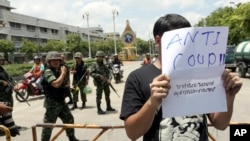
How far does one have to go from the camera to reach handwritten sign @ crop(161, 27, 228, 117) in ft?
5.94

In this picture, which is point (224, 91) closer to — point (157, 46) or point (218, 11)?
point (157, 46)

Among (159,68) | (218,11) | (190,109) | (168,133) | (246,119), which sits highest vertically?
(218,11)

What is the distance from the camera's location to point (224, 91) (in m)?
1.95

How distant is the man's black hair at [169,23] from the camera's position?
2.00 meters

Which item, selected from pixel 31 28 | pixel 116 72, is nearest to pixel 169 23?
pixel 116 72

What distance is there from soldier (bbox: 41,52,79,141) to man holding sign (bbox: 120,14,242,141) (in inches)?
152

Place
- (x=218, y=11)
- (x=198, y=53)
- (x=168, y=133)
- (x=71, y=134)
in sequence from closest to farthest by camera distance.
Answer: (x=198, y=53)
(x=168, y=133)
(x=71, y=134)
(x=218, y=11)

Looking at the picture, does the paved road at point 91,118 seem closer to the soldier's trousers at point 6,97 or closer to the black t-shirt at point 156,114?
the soldier's trousers at point 6,97

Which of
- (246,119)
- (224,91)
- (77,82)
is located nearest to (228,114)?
(224,91)

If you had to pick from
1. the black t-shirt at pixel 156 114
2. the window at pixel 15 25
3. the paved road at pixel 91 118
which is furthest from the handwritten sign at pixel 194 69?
the window at pixel 15 25

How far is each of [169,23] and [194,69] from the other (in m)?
0.31

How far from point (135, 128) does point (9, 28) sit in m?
69.6

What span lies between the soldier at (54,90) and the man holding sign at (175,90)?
3.87m

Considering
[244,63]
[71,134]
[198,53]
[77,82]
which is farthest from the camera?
[244,63]
